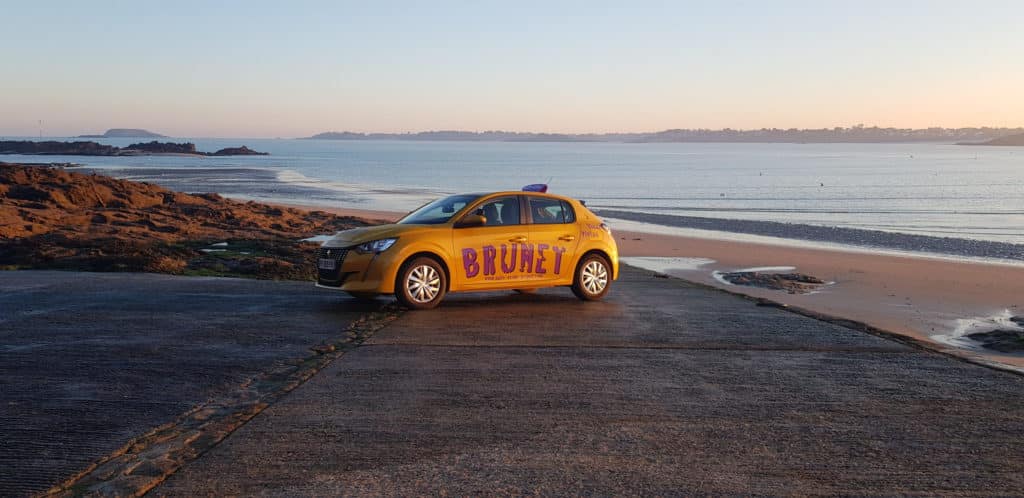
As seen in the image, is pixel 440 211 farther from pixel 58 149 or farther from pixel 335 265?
pixel 58 149

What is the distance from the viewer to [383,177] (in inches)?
3440

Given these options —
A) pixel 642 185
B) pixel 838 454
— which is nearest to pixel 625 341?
pixel 838 454

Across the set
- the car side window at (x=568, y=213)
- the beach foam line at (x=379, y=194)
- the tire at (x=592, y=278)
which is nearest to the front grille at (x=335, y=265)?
the car side window at (x=568, y=213)

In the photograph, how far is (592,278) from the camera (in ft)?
46.8

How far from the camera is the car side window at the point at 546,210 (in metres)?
13.8

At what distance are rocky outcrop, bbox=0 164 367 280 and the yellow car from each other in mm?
4461

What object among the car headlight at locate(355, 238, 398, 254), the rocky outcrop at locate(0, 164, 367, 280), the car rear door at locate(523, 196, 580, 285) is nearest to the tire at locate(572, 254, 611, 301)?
the car rear door at locate(523, 196, 580, 285)

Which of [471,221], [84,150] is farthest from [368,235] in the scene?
[84,150]

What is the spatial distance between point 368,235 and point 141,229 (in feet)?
44.8

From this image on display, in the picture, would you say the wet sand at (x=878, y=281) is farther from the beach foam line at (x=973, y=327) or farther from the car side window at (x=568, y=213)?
the car side window at (x=568, y=213)

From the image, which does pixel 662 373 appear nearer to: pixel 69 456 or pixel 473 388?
pixel 473 388

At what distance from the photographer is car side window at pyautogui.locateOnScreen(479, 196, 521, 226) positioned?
13477mm

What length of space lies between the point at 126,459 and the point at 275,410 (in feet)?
4.66

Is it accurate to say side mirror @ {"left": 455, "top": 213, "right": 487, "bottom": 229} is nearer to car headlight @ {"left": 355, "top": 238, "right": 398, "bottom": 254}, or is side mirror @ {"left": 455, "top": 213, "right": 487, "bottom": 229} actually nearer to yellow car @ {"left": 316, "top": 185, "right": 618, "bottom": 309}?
yellow car @ {"left": 316, "top": 185, "right": 618, "bottom": 309}
